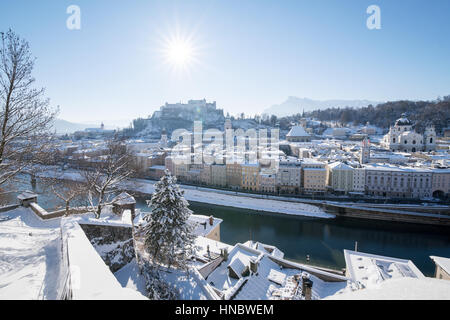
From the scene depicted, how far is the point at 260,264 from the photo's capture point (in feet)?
26.3

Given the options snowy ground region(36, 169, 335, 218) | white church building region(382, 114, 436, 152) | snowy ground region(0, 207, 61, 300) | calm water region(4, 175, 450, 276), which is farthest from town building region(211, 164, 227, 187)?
white church building region(382, 114, 436, 152)

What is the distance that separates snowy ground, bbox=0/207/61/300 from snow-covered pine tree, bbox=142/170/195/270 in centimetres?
216

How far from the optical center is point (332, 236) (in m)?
16.1

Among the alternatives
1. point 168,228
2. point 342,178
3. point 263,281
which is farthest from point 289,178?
point 168,228

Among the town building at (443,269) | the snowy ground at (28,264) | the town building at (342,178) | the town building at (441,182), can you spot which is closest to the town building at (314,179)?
the town building at (342,178)

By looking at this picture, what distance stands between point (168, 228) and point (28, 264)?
3.21 meters

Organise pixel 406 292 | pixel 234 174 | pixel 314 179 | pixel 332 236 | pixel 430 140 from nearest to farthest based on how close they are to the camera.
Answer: pixel 406 292, pixel 332 236, pixel 314 179, pixel 234 174, pixel 430 140

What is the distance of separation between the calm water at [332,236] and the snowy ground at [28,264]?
37.1 feet

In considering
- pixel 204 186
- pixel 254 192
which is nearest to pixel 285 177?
pixel 254 192

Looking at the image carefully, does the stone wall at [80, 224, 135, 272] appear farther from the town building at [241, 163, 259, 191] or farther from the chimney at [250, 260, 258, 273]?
the town building at [241, 163, 259, 191]

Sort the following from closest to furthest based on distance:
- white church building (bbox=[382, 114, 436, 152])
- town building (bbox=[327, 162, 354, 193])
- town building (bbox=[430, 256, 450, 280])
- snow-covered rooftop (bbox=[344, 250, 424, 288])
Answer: town building (bbox=[430, 256, 450, 280]) → snow-covered rooftop (bbox=[344, 250, 424, 288]) → town building (bbox=[327, 162, 354, 193]) → white church building (bbox=[382, 114, 436, 152])

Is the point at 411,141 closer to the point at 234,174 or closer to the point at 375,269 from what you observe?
the point at 234,174

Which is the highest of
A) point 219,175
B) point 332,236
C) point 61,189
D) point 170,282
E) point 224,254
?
point 61,189

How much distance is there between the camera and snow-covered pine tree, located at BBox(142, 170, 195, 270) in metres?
5.93
